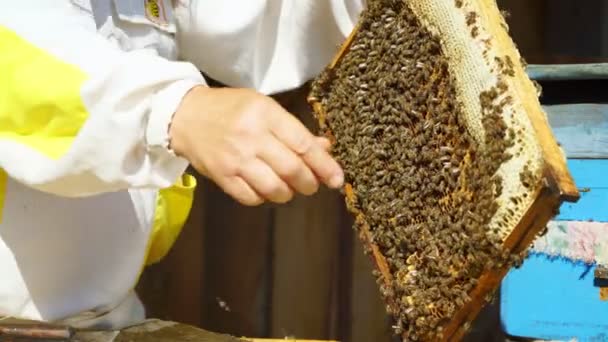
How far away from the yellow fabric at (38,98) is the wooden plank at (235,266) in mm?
950

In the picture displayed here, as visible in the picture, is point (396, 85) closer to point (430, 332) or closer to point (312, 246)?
point (430, 332)

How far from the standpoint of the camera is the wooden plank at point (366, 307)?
1917mm

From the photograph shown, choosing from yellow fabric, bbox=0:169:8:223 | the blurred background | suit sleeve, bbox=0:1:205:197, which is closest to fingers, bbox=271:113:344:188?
Answer: suit sleeve, bbox=0:1:205:197

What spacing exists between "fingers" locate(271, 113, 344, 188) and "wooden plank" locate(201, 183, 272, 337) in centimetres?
104

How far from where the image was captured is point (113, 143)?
0.93 metres

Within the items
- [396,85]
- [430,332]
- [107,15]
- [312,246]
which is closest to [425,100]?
[396,85]

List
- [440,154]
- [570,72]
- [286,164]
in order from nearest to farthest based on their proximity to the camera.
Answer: [286,164] → [440,154] → [570,72]

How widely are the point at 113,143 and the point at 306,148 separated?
0.69ft

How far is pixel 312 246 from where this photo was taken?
6.31ft

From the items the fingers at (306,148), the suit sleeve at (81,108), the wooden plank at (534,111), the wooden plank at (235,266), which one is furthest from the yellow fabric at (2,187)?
the wooden plank at (235,266)

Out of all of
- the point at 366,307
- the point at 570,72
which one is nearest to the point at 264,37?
the point at 570,72

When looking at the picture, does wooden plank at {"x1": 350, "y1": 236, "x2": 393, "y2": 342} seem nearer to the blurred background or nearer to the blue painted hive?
the blurred background

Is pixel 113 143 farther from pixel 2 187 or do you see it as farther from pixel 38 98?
pixel 2 187

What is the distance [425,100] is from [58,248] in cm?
55
